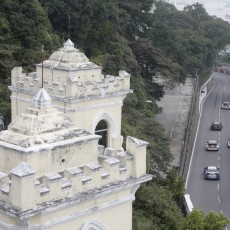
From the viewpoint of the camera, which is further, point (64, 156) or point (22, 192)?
point (64, 156)

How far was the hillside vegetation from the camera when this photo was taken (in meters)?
23.5

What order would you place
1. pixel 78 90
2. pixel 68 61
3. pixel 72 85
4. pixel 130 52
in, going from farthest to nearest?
pixel 130 52, pixel 68 61, pixel 78 90, pixel 72 85

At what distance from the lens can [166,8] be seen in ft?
287

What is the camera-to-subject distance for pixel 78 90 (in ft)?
59.4

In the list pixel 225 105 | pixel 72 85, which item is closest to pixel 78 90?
pixel 72 85

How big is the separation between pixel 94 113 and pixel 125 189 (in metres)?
7.80

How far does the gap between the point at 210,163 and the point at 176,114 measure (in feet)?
25.6

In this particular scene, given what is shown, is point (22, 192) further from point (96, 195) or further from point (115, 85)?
point (115, 85)

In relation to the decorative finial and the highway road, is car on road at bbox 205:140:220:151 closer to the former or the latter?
the highway road

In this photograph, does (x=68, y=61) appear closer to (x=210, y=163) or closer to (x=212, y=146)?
(x=210, y=163)

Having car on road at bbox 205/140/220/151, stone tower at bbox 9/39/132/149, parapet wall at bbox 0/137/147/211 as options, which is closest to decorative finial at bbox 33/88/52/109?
parapet wall at bbox 0/137/147/211

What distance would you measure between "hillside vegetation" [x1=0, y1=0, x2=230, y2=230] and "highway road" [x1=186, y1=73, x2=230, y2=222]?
334 cm

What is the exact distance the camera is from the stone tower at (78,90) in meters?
18.0

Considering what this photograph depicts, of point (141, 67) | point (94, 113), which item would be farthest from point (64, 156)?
point (141, 67)
